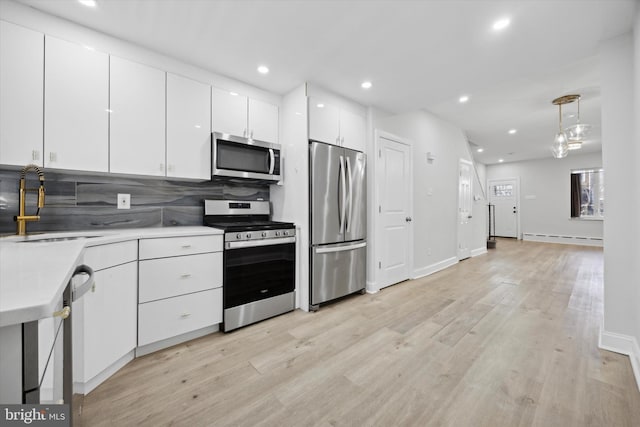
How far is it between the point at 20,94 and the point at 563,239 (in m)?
11.3

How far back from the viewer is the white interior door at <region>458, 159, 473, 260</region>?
5.18 m

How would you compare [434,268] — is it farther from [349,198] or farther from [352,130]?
[352,130]

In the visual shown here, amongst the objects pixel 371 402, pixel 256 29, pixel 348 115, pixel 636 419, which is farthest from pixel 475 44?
pixel 371 402

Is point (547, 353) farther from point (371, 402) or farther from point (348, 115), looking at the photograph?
point (348, 115)

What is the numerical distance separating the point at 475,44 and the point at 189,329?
3.40 metres

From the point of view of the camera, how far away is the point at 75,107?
189cm

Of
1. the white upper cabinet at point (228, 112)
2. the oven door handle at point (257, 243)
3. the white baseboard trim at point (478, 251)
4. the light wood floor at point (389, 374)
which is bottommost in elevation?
the light wood floor at point (389, 374)

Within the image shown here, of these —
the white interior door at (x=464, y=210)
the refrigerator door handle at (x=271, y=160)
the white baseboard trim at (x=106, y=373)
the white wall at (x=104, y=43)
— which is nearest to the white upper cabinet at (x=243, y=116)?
the white wall at (x=104, y=43)

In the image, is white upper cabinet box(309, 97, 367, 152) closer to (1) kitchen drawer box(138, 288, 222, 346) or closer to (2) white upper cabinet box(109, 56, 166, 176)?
(2) white upper cabinet box(109, 56, 166, 176)

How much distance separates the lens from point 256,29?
201cm

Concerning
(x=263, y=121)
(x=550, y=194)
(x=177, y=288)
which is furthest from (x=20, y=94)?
(x=550, y=194)

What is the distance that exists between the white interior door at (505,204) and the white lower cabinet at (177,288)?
389 inches

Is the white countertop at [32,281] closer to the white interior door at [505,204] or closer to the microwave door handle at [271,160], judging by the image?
the microwave door handle at [271,160]

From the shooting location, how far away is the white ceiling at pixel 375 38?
1.79 metres
